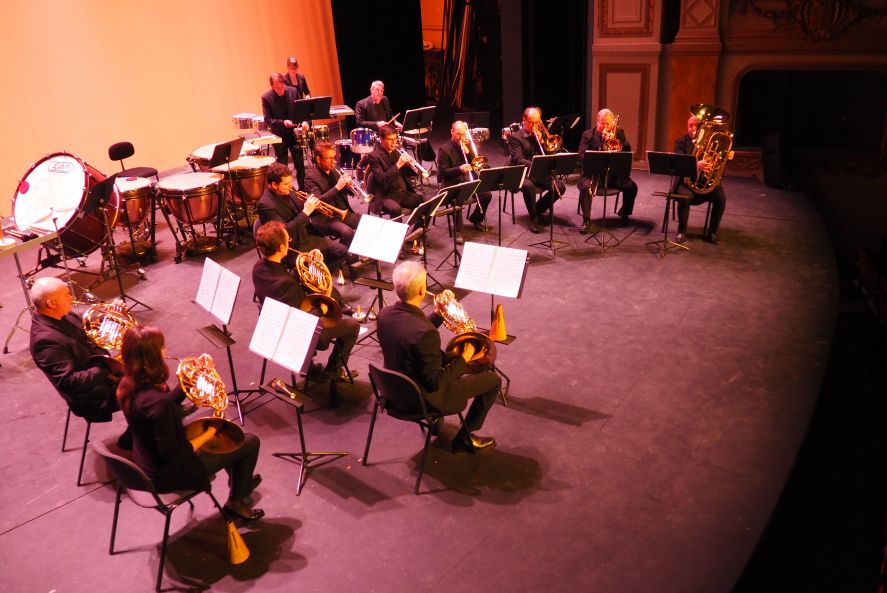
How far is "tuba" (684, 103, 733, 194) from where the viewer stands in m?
8.03

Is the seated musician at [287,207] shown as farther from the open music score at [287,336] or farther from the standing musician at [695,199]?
the standing musician at [695,199]

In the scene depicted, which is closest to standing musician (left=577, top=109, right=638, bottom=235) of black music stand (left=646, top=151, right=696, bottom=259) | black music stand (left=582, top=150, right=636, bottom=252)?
black music stand (left=582, top=150, right=636, bottom=252)

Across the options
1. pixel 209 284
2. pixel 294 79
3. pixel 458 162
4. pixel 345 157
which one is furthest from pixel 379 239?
pixel 294 79

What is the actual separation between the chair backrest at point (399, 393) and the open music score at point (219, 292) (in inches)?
46.7

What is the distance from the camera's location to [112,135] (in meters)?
11.7

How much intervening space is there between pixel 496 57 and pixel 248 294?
10.5m

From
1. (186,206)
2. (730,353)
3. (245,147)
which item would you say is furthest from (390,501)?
(245,147)

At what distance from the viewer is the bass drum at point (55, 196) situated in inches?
274

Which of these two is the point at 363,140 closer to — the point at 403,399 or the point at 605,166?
the point at 605,166

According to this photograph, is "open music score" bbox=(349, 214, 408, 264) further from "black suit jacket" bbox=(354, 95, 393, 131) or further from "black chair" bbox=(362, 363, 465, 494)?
"black suit jacket" bbox=(354, 95, 393, 131)

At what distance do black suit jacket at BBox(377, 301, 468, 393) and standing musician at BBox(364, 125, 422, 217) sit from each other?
401 centimetres

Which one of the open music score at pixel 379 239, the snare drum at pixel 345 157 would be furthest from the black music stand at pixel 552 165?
the snare drum at pixel 345 157

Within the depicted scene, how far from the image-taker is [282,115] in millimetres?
10898

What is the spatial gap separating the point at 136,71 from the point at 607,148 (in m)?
7.89
